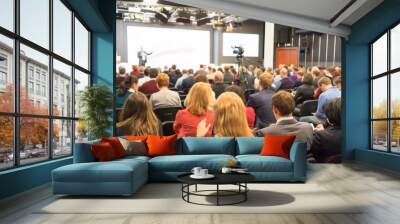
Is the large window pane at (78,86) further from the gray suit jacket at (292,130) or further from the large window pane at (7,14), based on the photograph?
the gray suit jacket at (292,130)

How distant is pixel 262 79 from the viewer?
8617mm

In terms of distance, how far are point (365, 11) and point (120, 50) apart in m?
5.43

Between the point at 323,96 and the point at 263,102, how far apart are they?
156cm

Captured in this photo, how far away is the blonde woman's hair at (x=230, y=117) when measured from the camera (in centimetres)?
789

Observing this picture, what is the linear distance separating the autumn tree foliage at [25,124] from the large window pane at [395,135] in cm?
676

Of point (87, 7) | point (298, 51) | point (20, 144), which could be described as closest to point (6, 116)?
point (20, 144)

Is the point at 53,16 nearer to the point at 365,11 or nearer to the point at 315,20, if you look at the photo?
the point at 315,20

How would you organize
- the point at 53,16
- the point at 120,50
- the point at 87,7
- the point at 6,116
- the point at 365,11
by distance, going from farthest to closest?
the point at 120,50 → the point at 365,11 → the point at 87,7 → the point at 53,16 → the point at 6,116

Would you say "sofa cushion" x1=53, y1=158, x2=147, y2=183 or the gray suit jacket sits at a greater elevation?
the gray suit jacket

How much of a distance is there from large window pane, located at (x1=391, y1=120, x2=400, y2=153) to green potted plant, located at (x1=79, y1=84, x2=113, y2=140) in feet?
19.7

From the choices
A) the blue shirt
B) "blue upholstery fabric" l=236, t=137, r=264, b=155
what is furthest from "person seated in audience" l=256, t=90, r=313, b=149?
"blue upholstery fabric" l=236, t=137, r=264, b=155

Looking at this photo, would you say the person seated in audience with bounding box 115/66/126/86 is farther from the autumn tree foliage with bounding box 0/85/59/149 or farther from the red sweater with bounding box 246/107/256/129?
the red sweater with bounding box 246/107/256/129

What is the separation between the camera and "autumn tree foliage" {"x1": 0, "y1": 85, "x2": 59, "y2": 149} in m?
4.68

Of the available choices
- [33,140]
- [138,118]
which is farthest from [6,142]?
[138,118]
